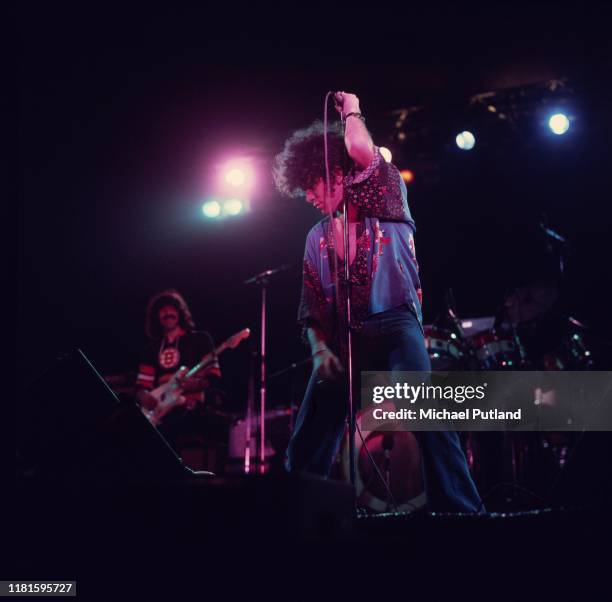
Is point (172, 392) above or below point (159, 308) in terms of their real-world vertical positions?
below

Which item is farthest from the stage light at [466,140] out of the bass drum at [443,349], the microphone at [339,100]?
the microphone at [339,100]

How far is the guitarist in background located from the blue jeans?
4125mm

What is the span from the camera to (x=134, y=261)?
28.1 feet

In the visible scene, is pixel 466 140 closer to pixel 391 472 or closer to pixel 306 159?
pixel 391 472

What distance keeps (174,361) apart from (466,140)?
4.04m

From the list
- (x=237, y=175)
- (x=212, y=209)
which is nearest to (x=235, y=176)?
(x=237, y=175)

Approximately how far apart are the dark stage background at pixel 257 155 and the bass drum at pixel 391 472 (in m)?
2.64

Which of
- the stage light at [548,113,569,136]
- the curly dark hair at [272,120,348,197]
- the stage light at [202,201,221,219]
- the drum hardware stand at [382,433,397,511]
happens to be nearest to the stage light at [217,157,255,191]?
the stage light at [202,201,221,219]

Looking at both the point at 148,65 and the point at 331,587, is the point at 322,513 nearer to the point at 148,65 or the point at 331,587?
the point at 331,587

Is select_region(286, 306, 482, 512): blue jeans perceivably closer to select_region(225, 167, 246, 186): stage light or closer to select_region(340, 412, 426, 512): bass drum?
select_region(340, 412, 426, 512): bass drum

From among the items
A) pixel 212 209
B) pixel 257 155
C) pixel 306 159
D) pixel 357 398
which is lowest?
pixel 357 398

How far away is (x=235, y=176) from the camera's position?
8102 mm

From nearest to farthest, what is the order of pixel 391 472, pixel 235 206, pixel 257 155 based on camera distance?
pixel 391 472
pixel 257 155
pixel 235 206

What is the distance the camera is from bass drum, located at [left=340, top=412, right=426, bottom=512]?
5.87 m
